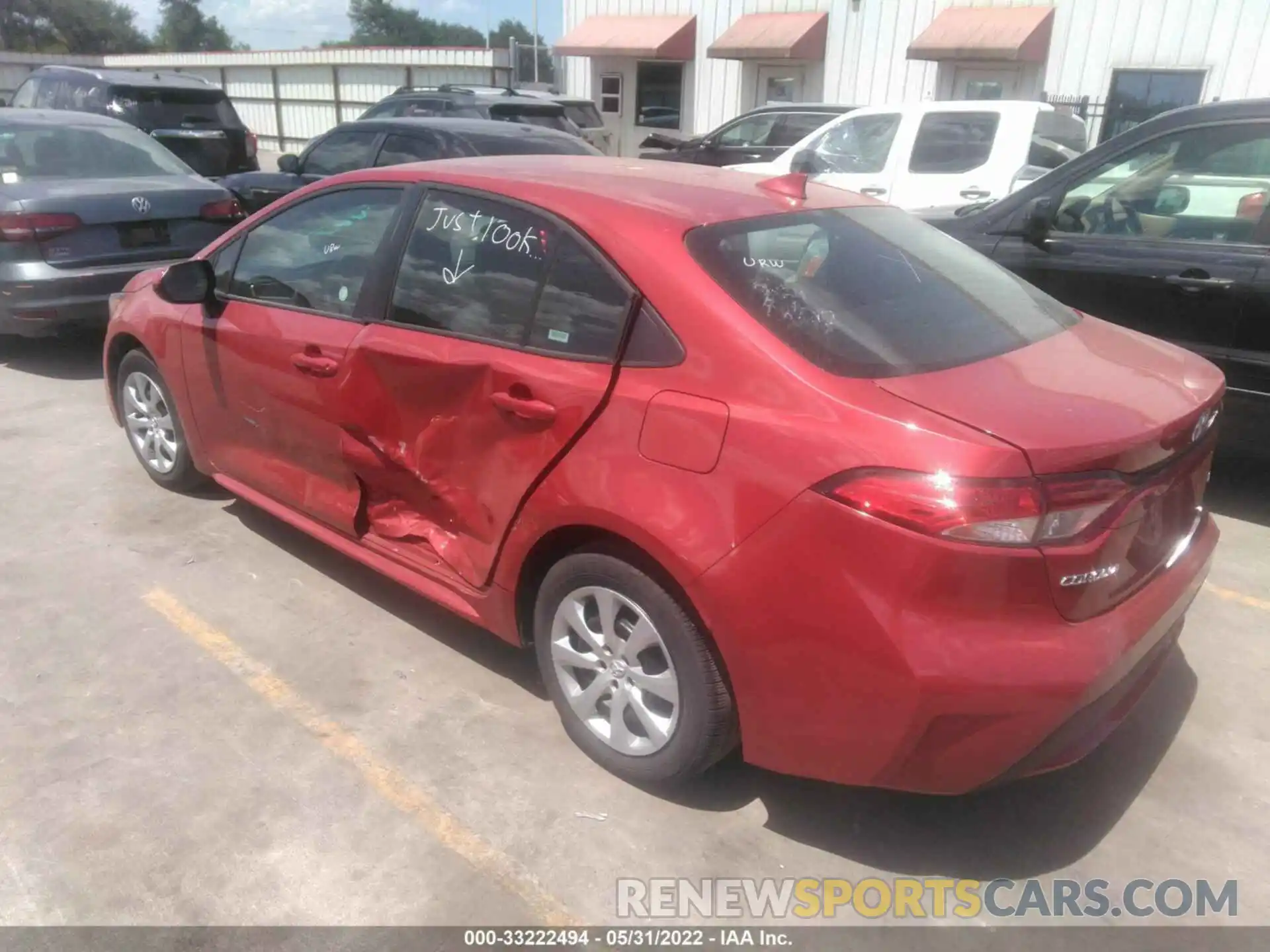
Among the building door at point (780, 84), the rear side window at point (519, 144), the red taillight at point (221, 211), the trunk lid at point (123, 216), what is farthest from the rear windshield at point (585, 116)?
the trunk lid at point (123, 216)

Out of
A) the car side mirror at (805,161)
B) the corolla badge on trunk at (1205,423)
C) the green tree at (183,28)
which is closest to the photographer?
the corolla badge on trunk at (1205,423)

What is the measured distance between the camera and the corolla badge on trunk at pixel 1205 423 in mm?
2568

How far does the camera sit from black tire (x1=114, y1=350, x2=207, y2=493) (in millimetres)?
4469

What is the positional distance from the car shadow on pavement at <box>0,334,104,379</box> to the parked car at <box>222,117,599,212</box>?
171 centimetres

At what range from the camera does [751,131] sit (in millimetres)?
13203

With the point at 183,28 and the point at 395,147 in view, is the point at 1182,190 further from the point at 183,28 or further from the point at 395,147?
the point at 183,28

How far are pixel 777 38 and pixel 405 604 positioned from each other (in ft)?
54.7

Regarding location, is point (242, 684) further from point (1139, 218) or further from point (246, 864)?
point (1139, 218)

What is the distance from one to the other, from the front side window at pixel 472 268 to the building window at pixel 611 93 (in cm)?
1992

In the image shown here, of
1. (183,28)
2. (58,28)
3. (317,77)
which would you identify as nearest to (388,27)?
(183,28)

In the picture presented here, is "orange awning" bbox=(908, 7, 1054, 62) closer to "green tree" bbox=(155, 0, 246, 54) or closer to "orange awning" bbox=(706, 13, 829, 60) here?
"orange awning" bbox=(706, 13, 829, 60)

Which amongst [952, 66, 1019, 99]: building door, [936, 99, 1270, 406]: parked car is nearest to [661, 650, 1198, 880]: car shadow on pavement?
[936, 99, 1270, 406]: parked car

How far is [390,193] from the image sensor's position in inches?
134

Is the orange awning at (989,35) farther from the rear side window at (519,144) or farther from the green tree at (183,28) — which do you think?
the green tree at (183,28)
